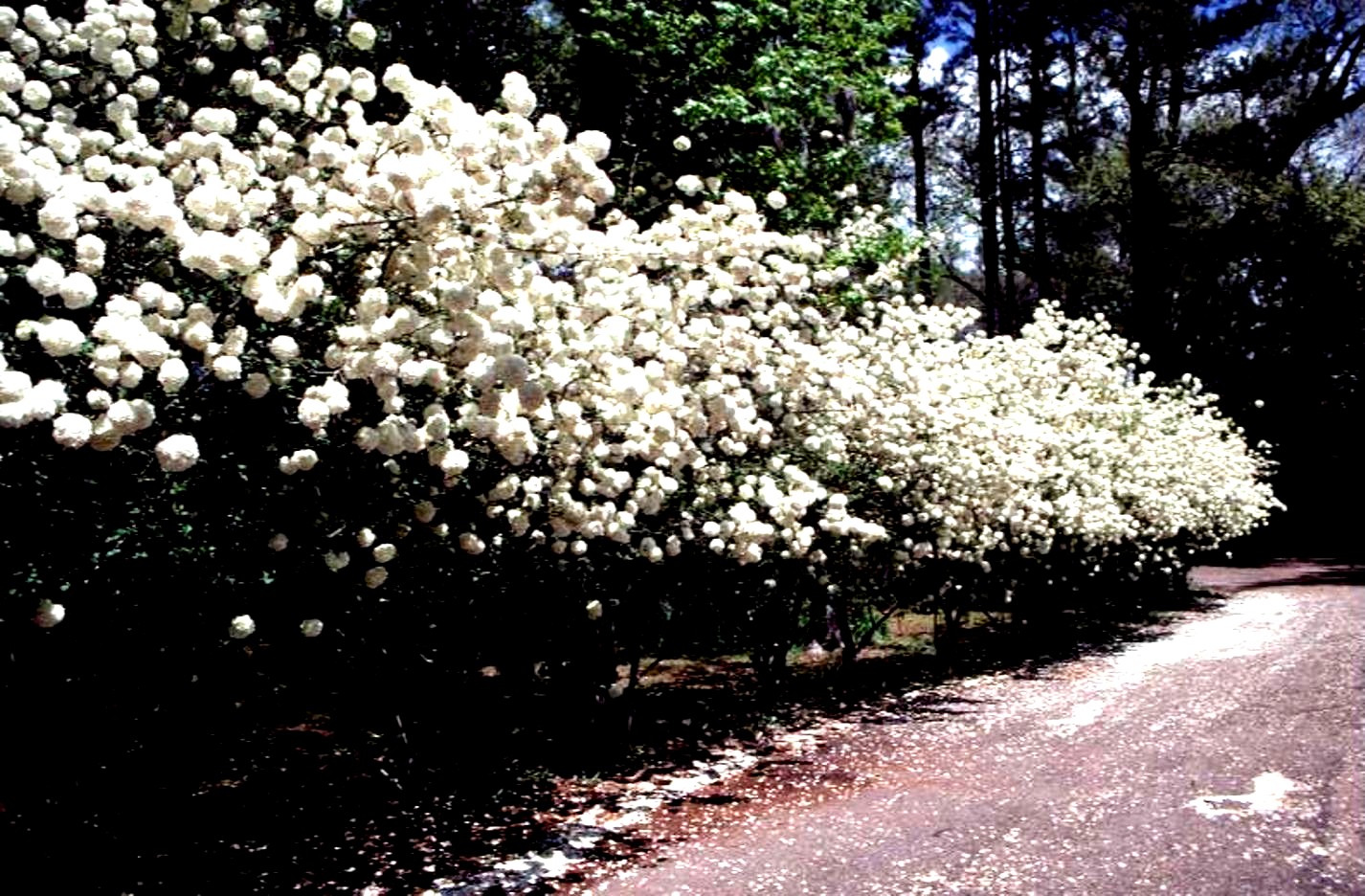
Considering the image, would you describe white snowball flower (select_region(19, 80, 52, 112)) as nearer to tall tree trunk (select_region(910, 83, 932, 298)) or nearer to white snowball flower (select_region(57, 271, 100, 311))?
white snowball flower (select_region(57, 271, 100, 311))

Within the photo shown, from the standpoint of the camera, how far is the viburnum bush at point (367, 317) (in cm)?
344

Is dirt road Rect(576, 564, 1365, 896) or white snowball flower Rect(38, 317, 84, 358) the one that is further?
dirt road Rect(576, 564, 1365, 896)

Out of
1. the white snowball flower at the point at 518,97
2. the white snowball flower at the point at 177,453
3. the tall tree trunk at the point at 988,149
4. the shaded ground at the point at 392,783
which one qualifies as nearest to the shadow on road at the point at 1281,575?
the tall tree trunk at the point at 988,149

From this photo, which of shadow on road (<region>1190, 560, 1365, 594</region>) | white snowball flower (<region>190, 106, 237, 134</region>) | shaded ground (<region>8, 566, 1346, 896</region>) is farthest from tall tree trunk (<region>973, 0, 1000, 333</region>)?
white snowball flower (<region>190, 106, 237, 134</region>)

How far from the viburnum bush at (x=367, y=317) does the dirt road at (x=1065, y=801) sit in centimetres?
155

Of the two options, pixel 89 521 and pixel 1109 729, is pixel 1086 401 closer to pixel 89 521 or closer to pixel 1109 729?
pixel 1109 729

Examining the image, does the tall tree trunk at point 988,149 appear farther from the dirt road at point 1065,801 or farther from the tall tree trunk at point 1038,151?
the dirt road at point 1065,801

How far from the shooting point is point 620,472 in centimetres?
521

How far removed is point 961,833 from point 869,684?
497cm

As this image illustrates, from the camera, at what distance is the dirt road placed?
471 centimetres

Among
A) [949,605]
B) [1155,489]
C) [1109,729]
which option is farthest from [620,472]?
[1155,489]

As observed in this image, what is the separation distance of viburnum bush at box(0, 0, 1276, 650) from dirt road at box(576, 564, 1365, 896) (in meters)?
1.55

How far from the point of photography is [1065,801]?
584 cm

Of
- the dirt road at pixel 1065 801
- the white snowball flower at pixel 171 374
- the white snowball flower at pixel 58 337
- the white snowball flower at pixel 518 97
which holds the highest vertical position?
the white snowball flower at pixel 518 97
